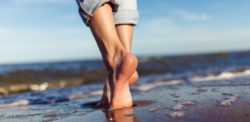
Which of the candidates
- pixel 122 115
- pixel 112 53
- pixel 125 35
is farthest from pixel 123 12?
pixel 122 115

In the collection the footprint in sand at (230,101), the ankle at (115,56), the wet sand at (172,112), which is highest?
the ankle at (115,56)

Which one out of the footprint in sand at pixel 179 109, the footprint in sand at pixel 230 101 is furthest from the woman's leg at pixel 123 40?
the footprint in sand at pixel 230 101

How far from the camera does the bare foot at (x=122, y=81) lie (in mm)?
2615

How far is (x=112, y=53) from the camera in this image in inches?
107

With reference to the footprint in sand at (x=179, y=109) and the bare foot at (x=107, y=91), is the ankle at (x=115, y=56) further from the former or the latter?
the footprint in sand at (x=179, y=109)

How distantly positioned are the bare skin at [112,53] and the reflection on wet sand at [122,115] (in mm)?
93

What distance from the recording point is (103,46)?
2.76 m

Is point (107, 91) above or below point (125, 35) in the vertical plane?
below

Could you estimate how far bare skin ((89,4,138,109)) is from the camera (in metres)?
2.69

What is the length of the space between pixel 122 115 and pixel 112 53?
46 centimetres

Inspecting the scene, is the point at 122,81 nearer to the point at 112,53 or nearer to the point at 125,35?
the point at 112,53

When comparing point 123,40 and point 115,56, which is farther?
point 123,40

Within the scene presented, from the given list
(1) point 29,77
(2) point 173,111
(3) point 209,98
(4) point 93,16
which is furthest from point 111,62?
(1) point 29,77

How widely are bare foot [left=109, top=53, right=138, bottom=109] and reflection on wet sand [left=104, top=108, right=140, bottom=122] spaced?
8cm
